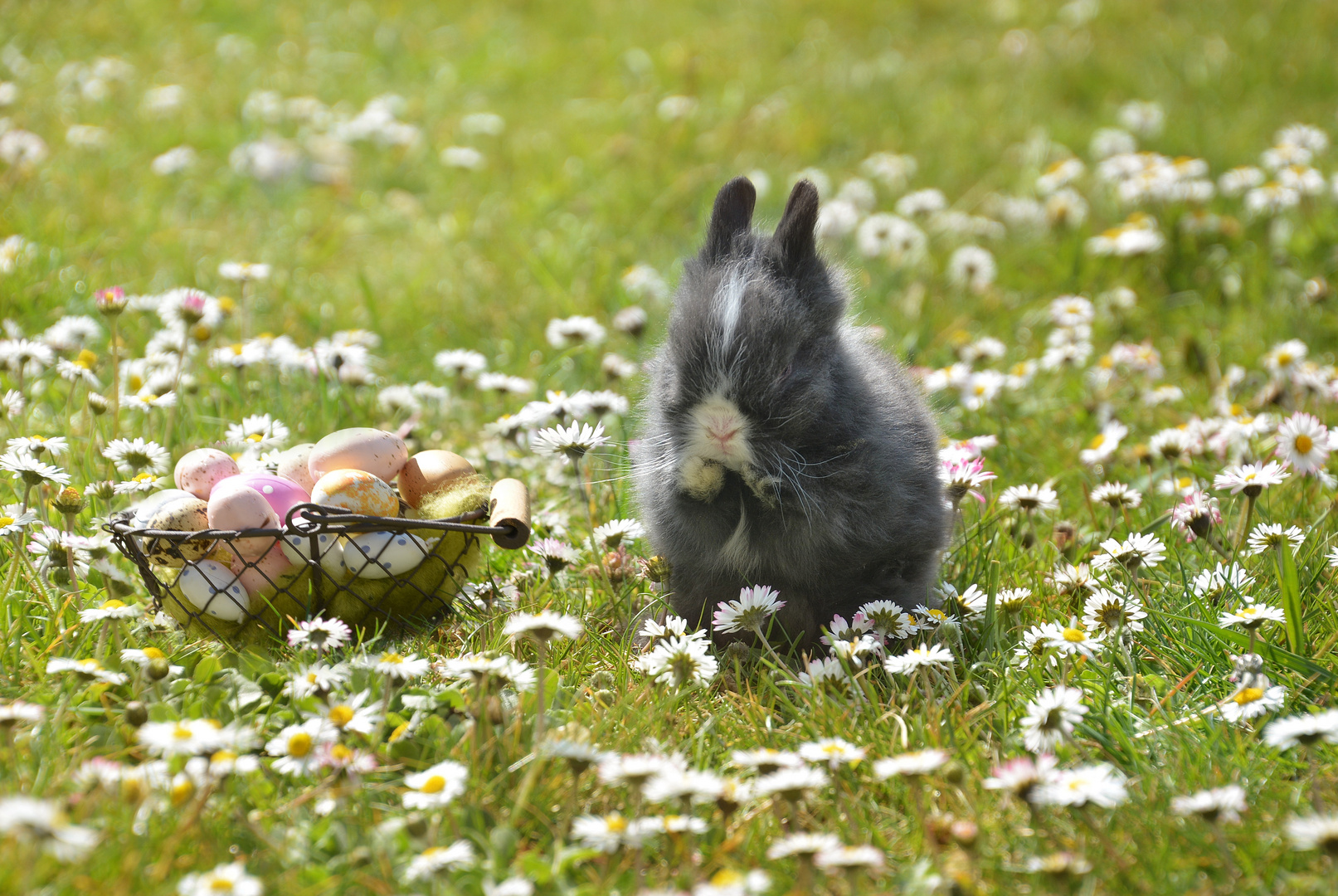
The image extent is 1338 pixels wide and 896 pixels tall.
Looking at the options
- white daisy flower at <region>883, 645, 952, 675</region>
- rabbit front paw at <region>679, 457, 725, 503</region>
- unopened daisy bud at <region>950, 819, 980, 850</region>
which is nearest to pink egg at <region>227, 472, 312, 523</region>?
rabbit front paw at <region>679, 457, 725, 503</region>

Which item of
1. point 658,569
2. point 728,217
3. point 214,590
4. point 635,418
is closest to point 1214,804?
point 658,569

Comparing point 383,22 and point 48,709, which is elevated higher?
point 383,22

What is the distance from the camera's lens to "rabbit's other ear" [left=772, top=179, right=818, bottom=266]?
2.58m

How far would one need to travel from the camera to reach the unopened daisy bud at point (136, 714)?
2133 millimetres


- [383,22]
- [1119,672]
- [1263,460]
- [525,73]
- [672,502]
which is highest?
[383,22]

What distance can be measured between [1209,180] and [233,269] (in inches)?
197

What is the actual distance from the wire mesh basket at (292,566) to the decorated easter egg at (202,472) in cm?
17

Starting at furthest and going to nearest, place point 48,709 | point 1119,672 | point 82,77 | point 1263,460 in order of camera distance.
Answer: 1. point 82,77
2. point 1263,460
3. point 1119,672
4. point 48,709

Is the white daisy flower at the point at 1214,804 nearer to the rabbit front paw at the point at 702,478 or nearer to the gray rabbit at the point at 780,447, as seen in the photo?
the gray rabbit at the point at 780,447

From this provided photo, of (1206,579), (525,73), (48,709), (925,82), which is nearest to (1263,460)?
(1206,579)

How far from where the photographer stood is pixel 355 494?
263 centimetres

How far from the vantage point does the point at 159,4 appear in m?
7.86

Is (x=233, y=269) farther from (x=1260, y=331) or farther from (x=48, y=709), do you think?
(x=1260, y=331)

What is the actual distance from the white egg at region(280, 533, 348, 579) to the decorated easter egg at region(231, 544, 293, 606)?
0.02 metres
